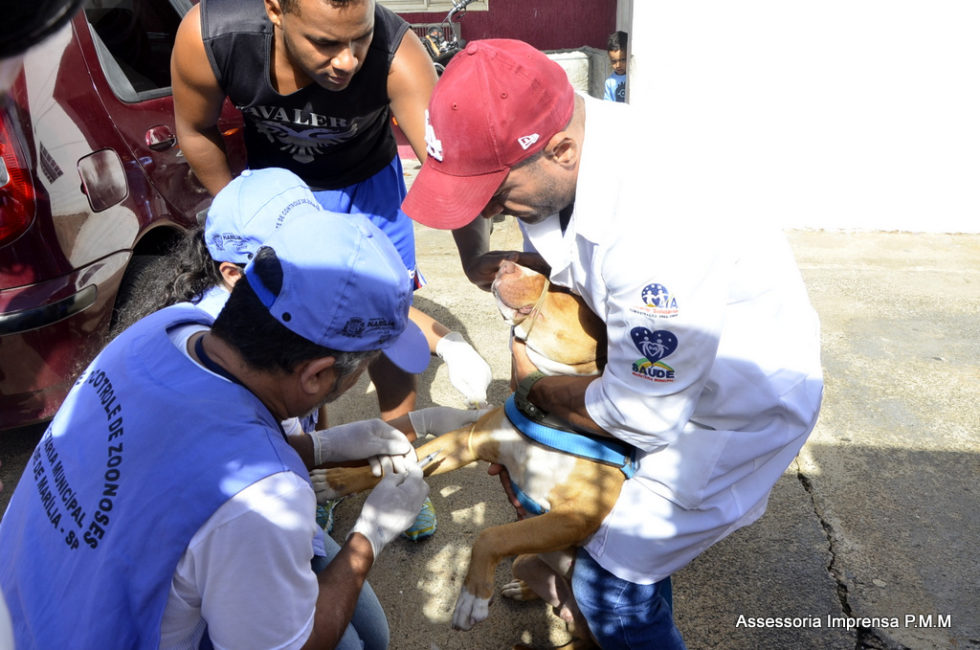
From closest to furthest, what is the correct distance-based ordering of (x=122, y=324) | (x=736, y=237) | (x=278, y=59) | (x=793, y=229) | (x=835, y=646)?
(x=736, y=237) < (x=835, y=646) < (x=278, y=59) < (x=122, y=324) < (x=793, y=229)

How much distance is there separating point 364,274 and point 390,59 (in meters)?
1.35

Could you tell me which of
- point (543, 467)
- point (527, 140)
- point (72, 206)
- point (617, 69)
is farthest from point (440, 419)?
point (617, 69)

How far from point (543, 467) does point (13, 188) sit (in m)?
1.98

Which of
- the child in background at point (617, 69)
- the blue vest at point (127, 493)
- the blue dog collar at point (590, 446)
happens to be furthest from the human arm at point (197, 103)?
the child in background at point (617, 69)

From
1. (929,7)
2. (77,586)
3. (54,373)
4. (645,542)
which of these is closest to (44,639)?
(77,586)

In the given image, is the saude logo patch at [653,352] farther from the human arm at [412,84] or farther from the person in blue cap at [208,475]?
the human arm at [412,84]

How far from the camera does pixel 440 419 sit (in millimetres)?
2363

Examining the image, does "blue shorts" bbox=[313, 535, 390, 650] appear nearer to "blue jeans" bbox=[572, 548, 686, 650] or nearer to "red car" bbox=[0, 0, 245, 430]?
"blue jeans" bbox=[572, 548, 686, 650]

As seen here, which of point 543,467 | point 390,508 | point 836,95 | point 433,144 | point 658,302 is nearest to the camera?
point 658,302

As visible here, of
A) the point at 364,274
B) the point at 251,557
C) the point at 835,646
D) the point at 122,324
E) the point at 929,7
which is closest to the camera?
the point at 251,557

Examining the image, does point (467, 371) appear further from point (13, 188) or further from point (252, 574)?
point (13, 188)

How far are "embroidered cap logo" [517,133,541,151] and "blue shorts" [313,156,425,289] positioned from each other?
125 centimetres

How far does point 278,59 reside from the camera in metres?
2.41

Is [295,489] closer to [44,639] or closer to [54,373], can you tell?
[44,639]
